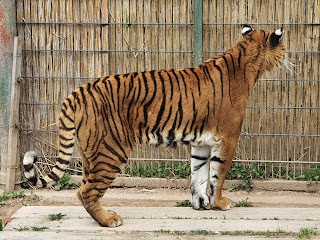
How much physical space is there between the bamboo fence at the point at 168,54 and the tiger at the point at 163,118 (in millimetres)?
1182

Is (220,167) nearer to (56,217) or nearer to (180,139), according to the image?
(180,139)

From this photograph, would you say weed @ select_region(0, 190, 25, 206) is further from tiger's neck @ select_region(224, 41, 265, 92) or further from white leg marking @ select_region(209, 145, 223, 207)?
tiger's neck @ select_region(224, 41, 265, 92)

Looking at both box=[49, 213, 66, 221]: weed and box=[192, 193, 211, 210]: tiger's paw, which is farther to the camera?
box=[192, 193, 211, 210]: tiger's paw

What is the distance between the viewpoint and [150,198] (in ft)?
26.3

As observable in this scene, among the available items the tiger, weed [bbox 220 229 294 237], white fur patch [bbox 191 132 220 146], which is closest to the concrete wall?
the tiger

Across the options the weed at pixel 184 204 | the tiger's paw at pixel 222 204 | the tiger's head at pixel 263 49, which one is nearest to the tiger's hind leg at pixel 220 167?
the tiger's paw at pixel 222 204

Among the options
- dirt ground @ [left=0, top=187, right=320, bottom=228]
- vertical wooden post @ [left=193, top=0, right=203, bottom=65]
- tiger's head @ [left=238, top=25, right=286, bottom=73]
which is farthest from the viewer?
vertical wooden post @ [left=193, top=0, right=203, bottom=65]

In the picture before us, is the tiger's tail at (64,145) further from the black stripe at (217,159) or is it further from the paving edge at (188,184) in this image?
the paving edge at (188,184)

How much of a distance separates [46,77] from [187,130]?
2.51 meters

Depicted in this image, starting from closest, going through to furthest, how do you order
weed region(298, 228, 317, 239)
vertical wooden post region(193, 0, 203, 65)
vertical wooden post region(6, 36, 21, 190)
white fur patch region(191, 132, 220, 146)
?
weed region(298, 228, 317, 239) → white fur patch region(191, 132, 220, 146) → vertical wooden post region(193, 0, 203, 65) → vertical wooden post region(6, 36, 21, 190)

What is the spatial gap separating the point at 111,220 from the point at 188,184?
90.2 inches

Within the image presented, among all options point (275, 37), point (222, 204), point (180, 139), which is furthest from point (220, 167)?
point (275, 37)

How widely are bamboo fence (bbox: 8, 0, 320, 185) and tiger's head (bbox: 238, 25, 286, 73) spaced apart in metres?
1.17

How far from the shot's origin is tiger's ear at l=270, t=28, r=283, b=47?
688 cm
